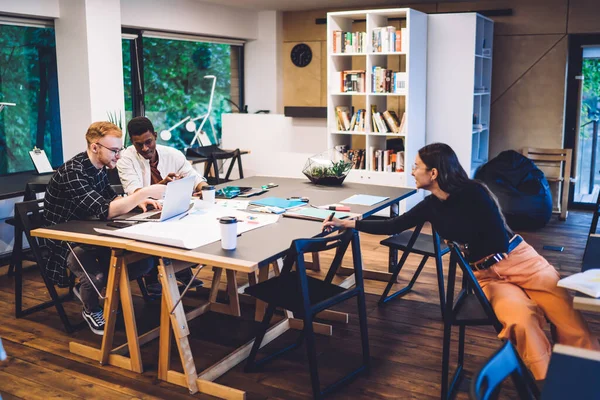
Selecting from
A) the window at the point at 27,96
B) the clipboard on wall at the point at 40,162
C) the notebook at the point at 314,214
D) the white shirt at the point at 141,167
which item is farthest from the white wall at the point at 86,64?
the notebook at the point at 314,214

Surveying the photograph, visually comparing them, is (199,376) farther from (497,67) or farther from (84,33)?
(497,67)

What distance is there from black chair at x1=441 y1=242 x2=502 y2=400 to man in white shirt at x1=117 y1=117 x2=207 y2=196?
1.92 metres

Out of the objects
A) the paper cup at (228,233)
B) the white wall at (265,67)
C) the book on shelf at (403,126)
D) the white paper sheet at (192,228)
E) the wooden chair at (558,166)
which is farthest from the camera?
the white wall at (265,67)

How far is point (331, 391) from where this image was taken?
3086 millimetres

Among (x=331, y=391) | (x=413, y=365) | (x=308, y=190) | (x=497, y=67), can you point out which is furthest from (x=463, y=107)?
(x=331, y=391)

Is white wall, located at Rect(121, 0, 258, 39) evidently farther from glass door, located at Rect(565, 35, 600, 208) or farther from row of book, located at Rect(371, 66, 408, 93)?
glass door, located at Rect(565, 35, 600, 208)

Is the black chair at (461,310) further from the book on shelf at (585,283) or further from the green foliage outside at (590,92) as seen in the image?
the green foliage outside at (590,92)

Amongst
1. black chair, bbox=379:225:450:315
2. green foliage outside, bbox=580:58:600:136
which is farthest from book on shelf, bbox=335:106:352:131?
green foliage outside, bbox=580:58:600:136

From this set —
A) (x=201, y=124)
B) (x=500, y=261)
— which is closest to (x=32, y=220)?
(x=500, y=261)

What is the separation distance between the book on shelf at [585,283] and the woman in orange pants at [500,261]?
424mm

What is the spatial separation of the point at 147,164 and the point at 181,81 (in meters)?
3.65

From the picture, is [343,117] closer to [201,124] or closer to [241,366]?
[201,124]

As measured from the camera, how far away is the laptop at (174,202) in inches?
133

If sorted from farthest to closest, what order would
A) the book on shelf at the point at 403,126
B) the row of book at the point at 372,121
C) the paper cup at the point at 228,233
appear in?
the row of book at the point at 372,121 → the book on shelf at the point at 403,126 → the paper cup at the point at 228,233
